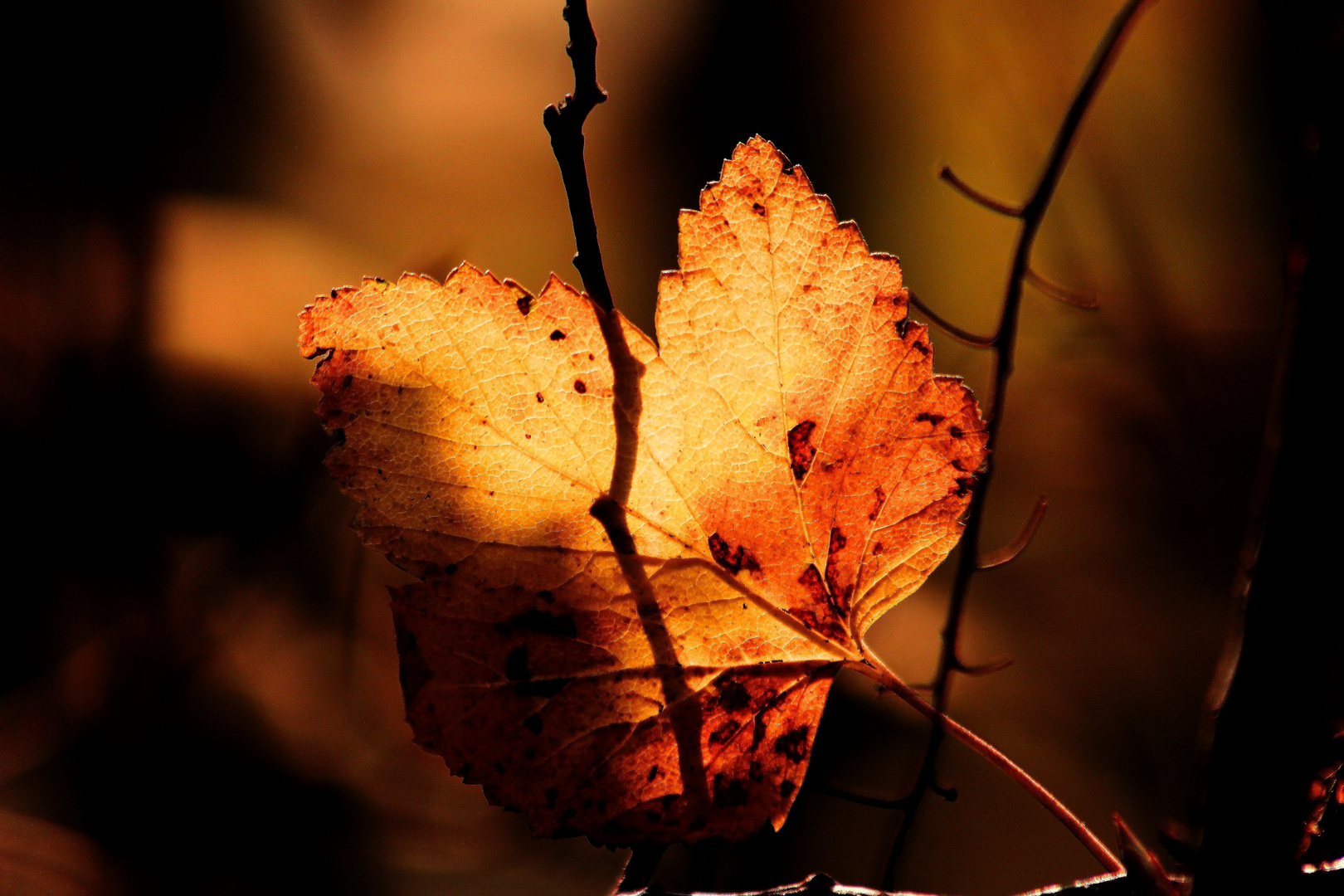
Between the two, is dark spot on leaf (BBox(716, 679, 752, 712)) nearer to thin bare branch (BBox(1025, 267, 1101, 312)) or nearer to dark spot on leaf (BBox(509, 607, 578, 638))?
dark spot on leaf (BBox(509, 607, 578, 638))

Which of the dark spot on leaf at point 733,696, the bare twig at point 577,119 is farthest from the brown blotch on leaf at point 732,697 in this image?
the bare twig at point 577,119

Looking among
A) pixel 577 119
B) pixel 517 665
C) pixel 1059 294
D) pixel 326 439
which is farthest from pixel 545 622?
pixel 326 439

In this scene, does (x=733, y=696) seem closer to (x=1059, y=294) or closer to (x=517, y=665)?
(x=517, y=665)

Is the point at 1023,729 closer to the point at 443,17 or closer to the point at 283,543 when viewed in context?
the point at 283,543

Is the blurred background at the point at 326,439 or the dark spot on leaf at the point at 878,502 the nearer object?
the dark spot on leaf at the point at 878,502

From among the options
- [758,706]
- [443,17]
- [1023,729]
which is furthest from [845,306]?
[443,17]

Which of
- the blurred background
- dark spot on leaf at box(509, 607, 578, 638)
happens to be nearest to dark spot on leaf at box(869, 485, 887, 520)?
dark spot on leaf at box(509, 607, 578, 638)

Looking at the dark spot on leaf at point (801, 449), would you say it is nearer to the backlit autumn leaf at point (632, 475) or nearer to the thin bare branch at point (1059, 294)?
the backlit autumn leaf at point (632, 475)
